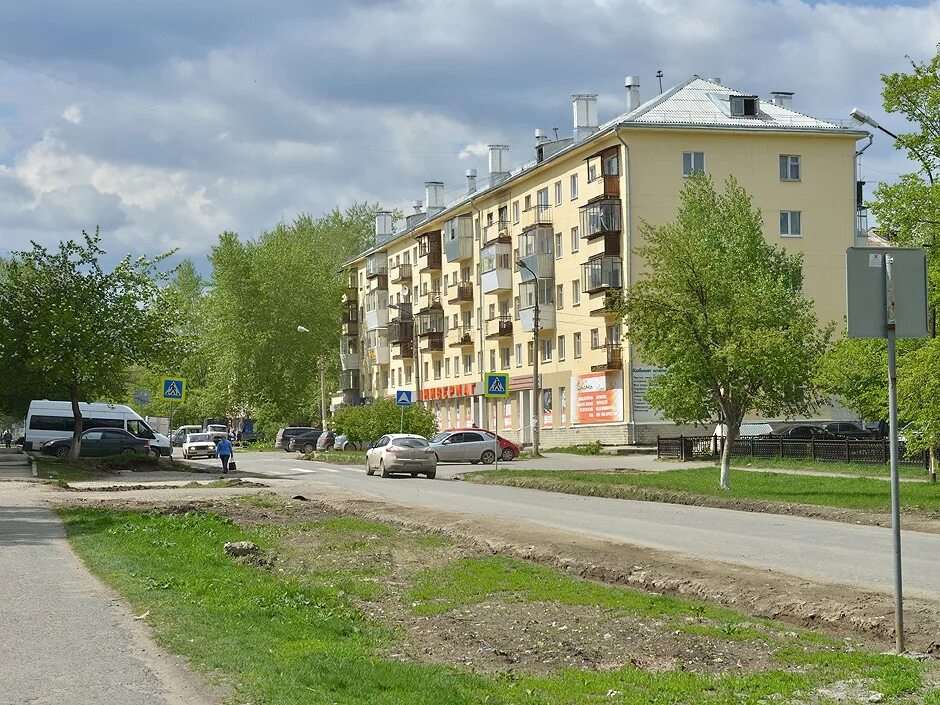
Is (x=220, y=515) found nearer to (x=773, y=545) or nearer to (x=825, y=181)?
(x=773, y=545)

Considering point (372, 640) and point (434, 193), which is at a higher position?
point (434, 193)

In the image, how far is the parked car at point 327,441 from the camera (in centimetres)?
7181

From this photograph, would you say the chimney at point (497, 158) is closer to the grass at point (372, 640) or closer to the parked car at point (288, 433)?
the parked car at point (288, 433)

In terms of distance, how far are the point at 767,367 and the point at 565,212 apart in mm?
42581

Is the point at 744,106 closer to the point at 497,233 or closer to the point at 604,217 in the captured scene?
the point at 604,217

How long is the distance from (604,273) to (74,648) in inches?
2219

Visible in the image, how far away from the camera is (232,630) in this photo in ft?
31.1

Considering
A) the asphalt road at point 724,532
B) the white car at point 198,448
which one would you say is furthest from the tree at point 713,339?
the white car at point 198,448

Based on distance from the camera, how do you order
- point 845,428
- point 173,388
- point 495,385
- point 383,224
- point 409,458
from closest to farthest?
point 409,458 → point 495,385 → point 173,388 → point 845,428 → point 383,224

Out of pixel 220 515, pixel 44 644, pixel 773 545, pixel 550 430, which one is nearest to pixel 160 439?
pixel 550 430

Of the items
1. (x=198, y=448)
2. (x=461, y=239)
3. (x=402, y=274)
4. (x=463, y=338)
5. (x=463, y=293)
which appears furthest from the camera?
(x=402, y=274)

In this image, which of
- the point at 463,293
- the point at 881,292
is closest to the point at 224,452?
the point at 881,292

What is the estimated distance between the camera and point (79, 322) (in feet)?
145

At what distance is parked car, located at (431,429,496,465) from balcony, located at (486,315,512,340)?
76.7ft
